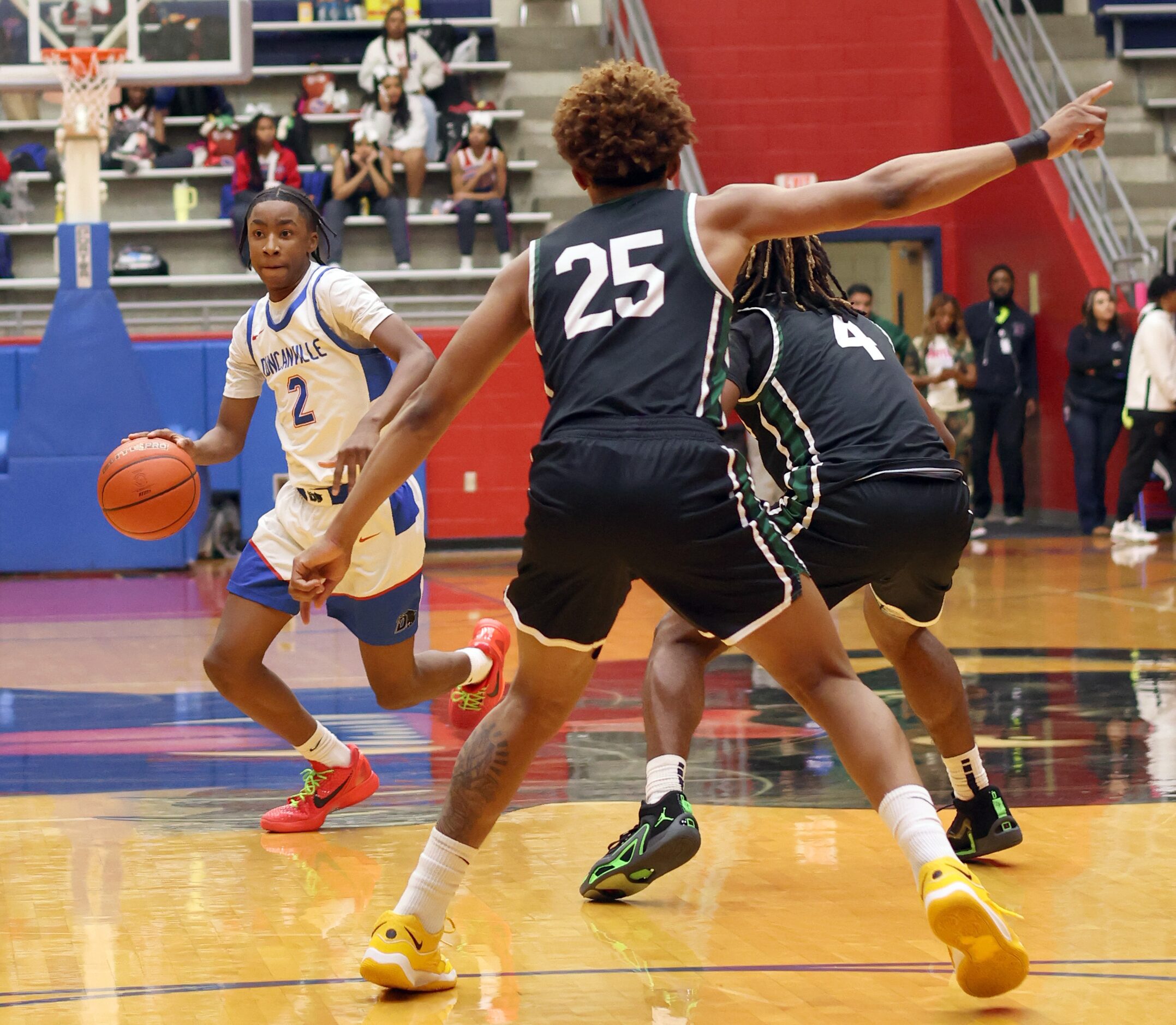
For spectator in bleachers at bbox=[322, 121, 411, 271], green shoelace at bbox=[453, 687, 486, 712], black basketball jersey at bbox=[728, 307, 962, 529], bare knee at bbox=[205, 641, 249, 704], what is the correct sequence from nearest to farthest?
black basketball jersey at bbox=[728, 307, 962, 529] < bare knee at bbox=[205, 641, 249, 704] < green shoelace at bbox=[453, 687, 486, 712] < spectator in bleachers at bbox=[322, 121, 411, 271]

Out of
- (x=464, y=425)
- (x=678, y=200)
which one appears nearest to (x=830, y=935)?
(x=678, y=200)

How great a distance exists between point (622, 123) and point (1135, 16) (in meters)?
15.6

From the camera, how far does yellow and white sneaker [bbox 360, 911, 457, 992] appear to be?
3256 millimetres

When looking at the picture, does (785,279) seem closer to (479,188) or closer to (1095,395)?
(1095,395)

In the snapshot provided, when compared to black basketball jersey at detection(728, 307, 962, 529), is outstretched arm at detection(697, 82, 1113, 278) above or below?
above

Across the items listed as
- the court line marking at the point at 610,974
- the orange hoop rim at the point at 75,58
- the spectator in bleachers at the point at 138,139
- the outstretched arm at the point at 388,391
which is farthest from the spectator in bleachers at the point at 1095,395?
the court line marking at the point at 610,974

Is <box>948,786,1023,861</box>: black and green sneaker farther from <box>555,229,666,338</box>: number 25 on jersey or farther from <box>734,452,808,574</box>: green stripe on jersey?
<box>555,229,666,338</box>: number 25 on jersey

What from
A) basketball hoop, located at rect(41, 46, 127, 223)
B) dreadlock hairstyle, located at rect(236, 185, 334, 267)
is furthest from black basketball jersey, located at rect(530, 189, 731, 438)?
basketball hoop, located at rect(41, 46, 127, 223)

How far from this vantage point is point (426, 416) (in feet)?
11.2

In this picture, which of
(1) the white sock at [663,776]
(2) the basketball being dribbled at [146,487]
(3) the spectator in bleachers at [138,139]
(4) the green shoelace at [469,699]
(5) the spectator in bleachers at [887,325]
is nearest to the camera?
(1) the white sock at [663,776]

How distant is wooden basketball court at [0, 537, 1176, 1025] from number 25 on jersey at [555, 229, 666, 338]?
4.38 ft

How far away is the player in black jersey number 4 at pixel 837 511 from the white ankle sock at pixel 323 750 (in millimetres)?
1079

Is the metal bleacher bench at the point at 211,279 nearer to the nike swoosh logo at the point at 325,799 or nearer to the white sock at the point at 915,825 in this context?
the nike swoosh logo at the point at 325,799

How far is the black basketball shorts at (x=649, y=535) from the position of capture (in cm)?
323
